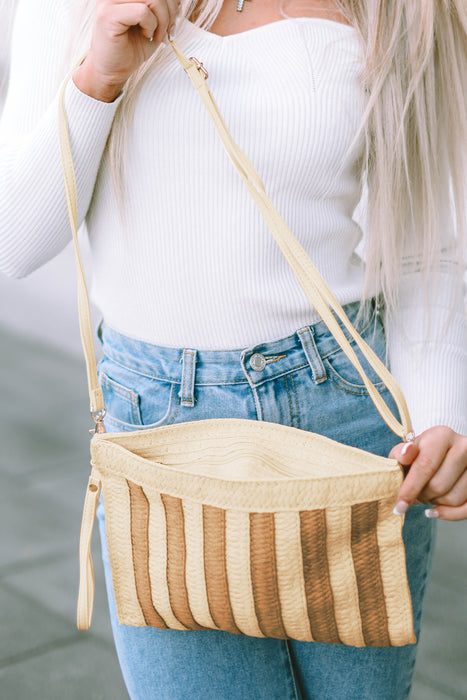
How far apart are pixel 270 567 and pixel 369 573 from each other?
94 millimetres

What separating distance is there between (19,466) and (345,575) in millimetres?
2404

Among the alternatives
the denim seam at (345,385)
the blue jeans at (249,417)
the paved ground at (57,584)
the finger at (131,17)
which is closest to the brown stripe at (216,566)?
the blue jeans at (249,417)

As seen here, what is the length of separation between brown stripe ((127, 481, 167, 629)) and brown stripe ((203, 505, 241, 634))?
6 cm

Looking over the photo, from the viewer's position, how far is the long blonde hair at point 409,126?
2.69ft

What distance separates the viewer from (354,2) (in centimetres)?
86

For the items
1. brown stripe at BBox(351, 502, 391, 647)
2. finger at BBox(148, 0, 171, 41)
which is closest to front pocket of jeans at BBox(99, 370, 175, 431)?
brown stripe at BBox(351, 502, 391, 647)

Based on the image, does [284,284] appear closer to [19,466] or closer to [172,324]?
[172,324]

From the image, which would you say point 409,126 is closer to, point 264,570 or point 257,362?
point 257,362

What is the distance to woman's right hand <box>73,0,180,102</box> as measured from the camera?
2.11 feet

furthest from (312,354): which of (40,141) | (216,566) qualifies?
(40,141)

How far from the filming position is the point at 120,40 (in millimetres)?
658

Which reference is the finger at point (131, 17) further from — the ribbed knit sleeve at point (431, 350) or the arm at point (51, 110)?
the ribbed knit sleeve at point (431, 350)

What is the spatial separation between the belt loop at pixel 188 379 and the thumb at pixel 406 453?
221 millimetres

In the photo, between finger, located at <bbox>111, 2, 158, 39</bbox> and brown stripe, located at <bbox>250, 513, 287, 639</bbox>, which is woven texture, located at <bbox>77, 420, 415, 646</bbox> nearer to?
brown stripe, located at <bbox>250, 513, 287, 639</bbox>
